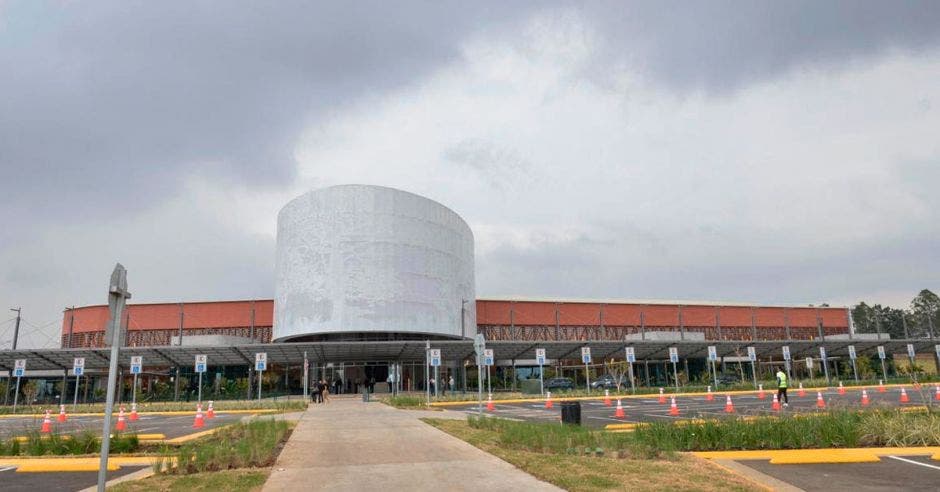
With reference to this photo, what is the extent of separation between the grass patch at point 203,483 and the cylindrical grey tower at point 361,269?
46.7 m

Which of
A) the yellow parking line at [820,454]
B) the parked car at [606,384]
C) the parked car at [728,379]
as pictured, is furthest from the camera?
the parked car at [728,379]

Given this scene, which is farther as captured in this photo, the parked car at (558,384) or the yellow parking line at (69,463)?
the parked car at (558,384)

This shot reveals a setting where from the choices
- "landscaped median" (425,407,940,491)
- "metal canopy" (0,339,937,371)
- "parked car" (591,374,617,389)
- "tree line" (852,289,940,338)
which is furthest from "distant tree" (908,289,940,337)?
"landscaped median" (425,407,940,491)

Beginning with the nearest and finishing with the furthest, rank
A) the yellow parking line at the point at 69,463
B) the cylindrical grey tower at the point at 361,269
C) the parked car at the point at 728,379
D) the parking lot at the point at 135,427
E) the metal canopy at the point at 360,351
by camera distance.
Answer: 1. the yellow parking line at the point at 69,463
2. the parking lot at the point at 135,427
3. the metal canopy at the point at 360,351
4. the cylindrical grey tower at the point at 361,269
5. the parked car at the point at 728,379

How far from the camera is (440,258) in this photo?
6078 cm

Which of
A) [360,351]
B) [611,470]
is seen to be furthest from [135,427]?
[360,351]

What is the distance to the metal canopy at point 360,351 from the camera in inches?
1884

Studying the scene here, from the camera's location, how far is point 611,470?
8703mm

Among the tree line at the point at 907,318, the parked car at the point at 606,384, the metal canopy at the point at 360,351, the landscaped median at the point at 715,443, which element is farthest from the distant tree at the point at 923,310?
the landscaped median at the point at 715,443

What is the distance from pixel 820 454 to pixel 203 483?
987cm

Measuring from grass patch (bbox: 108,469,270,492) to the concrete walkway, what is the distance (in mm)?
235

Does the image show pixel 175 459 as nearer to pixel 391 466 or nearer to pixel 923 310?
pixel 391 466

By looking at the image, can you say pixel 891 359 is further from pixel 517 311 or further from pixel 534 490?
pixel 534 490

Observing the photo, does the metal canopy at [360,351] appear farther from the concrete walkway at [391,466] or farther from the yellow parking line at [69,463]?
the yellow parking line at [69,463]
